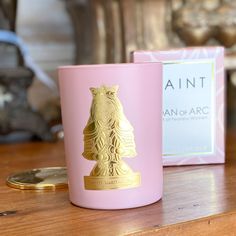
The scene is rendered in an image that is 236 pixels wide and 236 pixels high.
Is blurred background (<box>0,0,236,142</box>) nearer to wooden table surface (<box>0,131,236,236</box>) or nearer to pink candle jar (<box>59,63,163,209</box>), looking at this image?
wooden table surface (<box>0,131,236,236</box>)

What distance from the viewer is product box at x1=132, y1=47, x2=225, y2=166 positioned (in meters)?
0.70

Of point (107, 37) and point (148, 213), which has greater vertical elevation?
point (107, 37)

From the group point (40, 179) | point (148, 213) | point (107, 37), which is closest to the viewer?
point (148, 213)

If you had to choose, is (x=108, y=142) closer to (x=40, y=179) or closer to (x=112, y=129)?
(x=112, y=129)

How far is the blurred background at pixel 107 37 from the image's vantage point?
1.06 metres

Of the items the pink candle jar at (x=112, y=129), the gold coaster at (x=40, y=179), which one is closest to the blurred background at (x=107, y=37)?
the gold coaster at (x=40, y=179)

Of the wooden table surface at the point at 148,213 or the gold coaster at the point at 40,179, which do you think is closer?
the wooden table surface at the point at 148,213

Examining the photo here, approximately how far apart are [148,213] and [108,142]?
7 centimetres

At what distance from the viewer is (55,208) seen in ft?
1.70

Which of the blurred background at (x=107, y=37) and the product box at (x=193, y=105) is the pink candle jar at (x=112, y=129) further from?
the blurred background at (x=107, y=37)

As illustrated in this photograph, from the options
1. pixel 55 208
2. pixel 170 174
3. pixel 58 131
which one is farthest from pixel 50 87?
pixel 55 208

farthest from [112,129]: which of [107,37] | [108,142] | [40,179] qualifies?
[107,37]

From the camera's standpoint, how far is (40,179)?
2.08 feet

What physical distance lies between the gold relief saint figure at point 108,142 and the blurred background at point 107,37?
1.88ft
